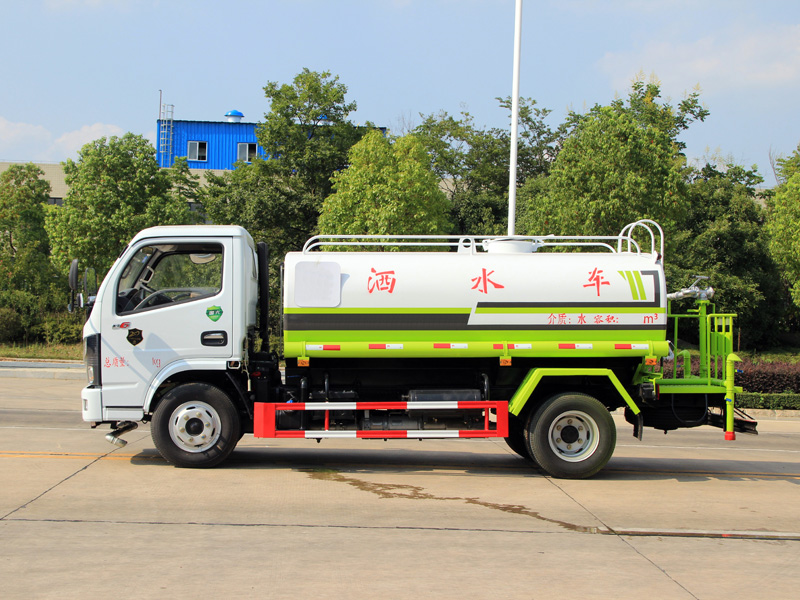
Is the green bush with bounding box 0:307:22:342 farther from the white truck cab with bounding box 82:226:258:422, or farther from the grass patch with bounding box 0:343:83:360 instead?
the white truck cab with bounding box 82:226:258:422

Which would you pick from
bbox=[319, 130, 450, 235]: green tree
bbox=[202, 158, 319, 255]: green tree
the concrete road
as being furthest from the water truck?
bbox=[202, 158, 319, 255]: green tree

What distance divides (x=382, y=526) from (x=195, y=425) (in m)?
3.01

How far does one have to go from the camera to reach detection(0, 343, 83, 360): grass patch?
31297 mm

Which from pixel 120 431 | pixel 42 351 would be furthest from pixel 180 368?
pixel 42 351

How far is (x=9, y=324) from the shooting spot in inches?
1337

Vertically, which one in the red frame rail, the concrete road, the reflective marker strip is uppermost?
the reflective marker strip

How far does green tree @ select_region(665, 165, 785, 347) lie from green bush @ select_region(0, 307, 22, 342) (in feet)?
100

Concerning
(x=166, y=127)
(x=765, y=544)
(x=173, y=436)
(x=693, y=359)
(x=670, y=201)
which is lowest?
(x=765, y=544)

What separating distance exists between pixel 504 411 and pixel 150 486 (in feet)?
13.0

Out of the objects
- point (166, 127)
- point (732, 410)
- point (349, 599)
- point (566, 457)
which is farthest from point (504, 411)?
point (166, 127)

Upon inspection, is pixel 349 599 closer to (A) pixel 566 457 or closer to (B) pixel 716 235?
(A) pixel 566 457

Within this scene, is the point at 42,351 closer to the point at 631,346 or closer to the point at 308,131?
the point at 308,131

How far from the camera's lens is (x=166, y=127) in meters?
54.6

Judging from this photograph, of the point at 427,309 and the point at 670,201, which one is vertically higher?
Result: the point at 670,201
